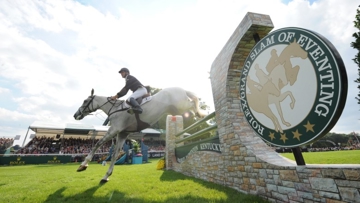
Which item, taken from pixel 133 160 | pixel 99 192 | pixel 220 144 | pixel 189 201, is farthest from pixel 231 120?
pixel 133 160

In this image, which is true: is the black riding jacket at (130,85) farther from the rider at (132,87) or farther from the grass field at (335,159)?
the grass field at (335,159)

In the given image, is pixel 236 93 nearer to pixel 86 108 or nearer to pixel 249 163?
pixel 249 163

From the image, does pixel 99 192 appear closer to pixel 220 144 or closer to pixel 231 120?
pixel 220 144

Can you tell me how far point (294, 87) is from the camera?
2566 millimetres

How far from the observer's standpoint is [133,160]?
15.8m

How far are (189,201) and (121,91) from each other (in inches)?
155

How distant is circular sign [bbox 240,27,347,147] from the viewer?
2.08 metres

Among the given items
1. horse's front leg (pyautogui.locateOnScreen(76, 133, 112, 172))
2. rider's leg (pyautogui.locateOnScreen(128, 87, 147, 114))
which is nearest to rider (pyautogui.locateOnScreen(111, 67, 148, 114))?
rider's leg (pyautogui.locateOnScreen(128, 87, 147, 114))

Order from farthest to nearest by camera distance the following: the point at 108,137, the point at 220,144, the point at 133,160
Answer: the point at 133,160, the point at 108,137, the point at 220,144

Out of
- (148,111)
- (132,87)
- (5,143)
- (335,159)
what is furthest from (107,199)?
(5,143)

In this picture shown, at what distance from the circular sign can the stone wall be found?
451mm

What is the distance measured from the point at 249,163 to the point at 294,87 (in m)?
1.73

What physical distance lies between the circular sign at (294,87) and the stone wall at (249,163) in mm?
451

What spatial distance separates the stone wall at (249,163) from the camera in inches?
80.0
